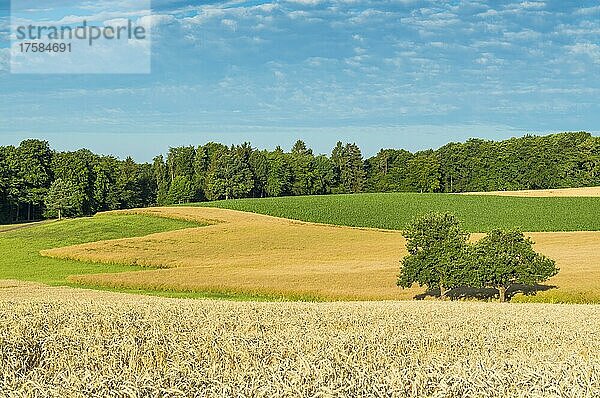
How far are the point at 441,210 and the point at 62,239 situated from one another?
136 ft

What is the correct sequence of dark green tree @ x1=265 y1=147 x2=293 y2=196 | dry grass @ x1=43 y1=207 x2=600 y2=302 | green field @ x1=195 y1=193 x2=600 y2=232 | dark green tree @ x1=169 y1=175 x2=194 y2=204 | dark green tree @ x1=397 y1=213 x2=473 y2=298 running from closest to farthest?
dark green tree @ x1=397 y1=213 x2=473 y2=298
dry grass @ x1=43 y1=207 x2=600 y2=302
green field @ x1=195 y1=193 x2=600 y2=232
dark green tree @ x1=169 y1=175 x2=194 y2=204
dark green tree @ x1=265 y1=147 x2=293 y2=196

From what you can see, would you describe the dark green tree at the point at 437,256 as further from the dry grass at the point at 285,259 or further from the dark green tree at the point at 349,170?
the dark green tree at the point at 349,170

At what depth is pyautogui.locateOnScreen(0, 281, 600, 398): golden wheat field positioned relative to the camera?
5.66 meters

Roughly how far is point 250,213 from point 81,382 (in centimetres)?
7240

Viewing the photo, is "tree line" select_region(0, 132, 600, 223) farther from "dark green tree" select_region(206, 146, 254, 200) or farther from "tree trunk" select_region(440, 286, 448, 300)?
"tree trunk" select_region(440, 286, 448, 300)

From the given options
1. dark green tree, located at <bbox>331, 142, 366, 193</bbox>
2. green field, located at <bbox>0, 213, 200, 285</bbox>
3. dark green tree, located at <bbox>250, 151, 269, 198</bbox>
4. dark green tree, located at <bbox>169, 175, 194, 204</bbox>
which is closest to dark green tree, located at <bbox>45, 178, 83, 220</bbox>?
green field, located at <bbox>0, 213, 200, 285</bbox>

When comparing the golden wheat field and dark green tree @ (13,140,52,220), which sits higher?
dark green tree @ (13,140,52,220)

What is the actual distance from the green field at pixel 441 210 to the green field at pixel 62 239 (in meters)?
15.5

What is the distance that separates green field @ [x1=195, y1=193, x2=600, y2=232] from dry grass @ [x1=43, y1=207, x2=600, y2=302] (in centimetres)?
739

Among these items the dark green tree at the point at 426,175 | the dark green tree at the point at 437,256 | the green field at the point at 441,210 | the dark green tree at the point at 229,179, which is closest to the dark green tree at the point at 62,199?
the green field at the point at 441,210

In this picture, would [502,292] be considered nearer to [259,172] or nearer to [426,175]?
[426,175]

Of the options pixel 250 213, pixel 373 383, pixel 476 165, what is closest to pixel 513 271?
pixel 373 383

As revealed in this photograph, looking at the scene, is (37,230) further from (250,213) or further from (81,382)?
(81,382)

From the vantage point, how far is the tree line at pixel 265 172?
10269 centimetres
